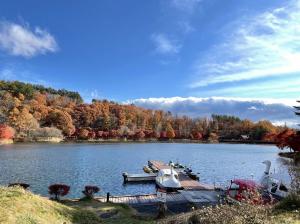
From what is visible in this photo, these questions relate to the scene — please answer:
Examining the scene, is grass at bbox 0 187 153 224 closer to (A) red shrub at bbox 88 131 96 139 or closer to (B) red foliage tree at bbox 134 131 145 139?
(A) red shrub at bbox 88 131 96 139

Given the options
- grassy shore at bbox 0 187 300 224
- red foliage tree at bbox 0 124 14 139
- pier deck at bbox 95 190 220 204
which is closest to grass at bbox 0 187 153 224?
grassy shore at bbox 0 187 300 224

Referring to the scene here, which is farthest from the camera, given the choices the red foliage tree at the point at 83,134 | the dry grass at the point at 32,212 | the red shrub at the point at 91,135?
the red shrub at the point at 91,135

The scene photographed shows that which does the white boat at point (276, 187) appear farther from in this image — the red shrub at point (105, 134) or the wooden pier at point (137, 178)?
the red shrub at point (105, 134)

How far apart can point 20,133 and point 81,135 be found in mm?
31004

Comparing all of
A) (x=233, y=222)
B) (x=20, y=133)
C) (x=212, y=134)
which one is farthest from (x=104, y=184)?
(x=212, y=134)

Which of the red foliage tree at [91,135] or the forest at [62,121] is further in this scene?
the red foliage tree at [91,135]

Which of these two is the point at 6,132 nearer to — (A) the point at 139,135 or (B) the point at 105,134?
(B) the point at 105,134

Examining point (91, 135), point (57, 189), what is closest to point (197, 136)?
point (91, 135)

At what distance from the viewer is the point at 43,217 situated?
13.5 meters

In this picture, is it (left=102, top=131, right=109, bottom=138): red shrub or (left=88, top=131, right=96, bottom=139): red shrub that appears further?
(left=102, top=131, right=109, bottom=138): red shrub

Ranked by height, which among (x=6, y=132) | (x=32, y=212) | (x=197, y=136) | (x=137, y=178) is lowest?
(x=137, y=178)

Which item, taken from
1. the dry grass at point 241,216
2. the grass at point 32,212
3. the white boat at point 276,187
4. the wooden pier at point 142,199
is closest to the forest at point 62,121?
the wooden pier at point 142,199

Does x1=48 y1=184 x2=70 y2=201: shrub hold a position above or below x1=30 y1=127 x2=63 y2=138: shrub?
below

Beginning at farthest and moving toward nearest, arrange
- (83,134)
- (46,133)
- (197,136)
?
1. (197,136)
2. (83,134)
3. (46,133)
